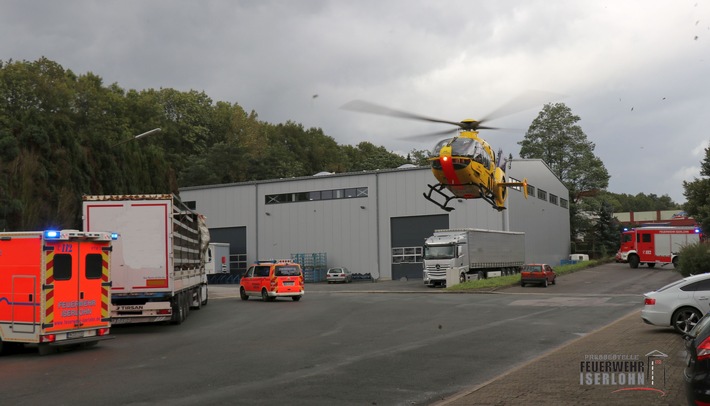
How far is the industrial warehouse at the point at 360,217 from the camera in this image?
5550cm

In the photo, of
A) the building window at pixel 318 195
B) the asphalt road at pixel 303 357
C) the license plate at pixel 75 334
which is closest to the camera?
the asphalt road at pixel 303 357

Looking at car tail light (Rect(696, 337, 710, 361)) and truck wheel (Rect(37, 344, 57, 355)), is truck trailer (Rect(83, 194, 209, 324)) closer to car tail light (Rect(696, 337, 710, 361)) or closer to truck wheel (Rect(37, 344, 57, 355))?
truck wheel (Rect(37, 344, 57, 355))

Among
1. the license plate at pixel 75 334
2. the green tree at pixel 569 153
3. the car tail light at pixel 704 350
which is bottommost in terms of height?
the license plate at pixel 75 334

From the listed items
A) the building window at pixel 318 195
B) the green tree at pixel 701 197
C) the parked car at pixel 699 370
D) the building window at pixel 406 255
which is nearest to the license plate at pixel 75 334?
the parked car at pixel 699 370

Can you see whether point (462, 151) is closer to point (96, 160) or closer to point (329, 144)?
point (96, 160)

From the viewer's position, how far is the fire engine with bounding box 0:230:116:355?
13.9m

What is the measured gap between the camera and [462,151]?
19922 mm

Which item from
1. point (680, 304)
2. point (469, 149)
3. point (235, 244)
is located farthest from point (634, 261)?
point (680, 304)

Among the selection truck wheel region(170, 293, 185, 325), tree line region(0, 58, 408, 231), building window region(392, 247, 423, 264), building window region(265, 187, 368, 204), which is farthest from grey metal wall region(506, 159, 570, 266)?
truck wheel region(170, 293, 185, 325)

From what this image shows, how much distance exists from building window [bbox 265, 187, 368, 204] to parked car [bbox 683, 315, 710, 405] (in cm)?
5175

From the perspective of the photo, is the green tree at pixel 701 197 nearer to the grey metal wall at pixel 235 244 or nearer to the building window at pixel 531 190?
the building window at pixel 531 190

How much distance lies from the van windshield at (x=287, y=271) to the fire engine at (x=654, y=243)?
3501 cm

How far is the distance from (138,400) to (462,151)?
43.8 feet

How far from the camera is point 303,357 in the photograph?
12891 millimetres
